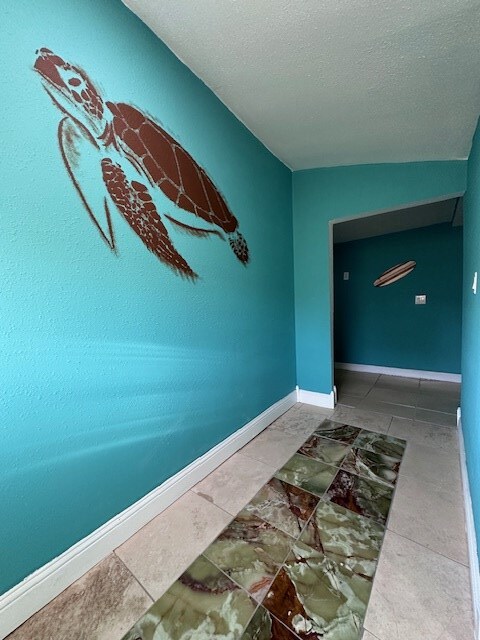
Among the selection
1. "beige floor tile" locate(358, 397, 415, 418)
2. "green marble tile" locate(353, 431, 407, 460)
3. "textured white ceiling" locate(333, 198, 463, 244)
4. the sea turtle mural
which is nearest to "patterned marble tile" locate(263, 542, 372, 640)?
"green marble tile" locate(353, 431, 407, 460)

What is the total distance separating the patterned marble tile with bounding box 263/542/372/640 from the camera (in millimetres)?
863

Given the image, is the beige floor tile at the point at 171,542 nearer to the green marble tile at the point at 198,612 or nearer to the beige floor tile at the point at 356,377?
the green marble tile at the point at 198,612

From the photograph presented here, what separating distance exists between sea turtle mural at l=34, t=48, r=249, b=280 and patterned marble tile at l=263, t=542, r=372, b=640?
4.95 ft

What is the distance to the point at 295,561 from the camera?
1095 millimetres

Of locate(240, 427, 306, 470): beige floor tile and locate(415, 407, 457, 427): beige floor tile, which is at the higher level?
locate(415, 407, 457, 427): beige floor tile

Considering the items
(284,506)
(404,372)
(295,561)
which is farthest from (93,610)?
(404,372)

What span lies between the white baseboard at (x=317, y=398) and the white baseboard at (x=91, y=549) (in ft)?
4.19

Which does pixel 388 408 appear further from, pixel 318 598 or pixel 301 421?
pixel 318 598

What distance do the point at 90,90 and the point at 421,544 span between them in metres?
2.53

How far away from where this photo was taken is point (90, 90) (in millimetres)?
1053

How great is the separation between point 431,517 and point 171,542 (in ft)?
4.41

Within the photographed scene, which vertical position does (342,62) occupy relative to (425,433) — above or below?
above

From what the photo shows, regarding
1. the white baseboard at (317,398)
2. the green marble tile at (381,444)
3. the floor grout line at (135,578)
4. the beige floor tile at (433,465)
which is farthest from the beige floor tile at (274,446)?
the floor grout line at (135,578)

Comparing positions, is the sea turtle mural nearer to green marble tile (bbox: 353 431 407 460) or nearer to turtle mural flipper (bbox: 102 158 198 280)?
turtle mural flipper (bbox: 102 158 198 280)
